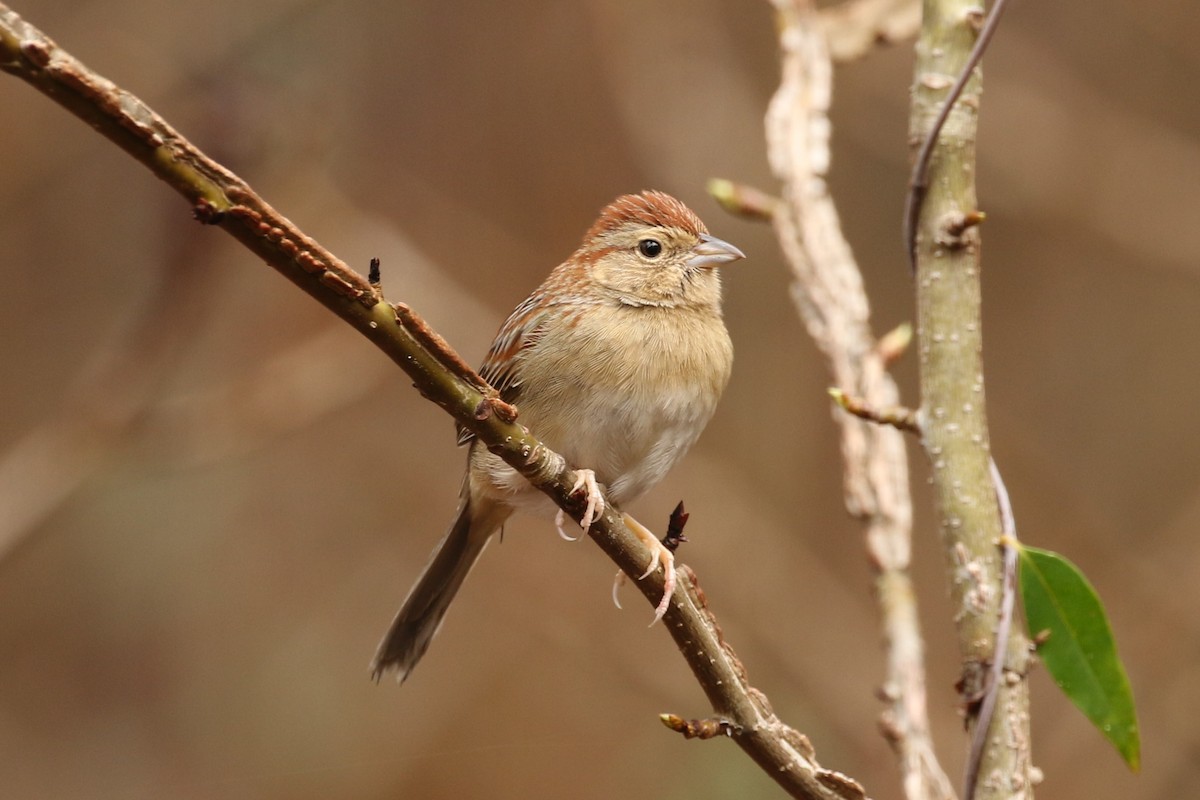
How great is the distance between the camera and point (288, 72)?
17.6 feet

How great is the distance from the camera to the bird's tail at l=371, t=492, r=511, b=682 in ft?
10.7

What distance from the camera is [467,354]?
5027 mm

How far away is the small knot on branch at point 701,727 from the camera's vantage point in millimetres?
1841

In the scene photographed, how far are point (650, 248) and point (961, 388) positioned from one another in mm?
1520

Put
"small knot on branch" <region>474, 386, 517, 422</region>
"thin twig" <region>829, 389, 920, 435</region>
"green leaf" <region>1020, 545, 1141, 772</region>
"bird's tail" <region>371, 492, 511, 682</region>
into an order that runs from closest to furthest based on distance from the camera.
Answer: "small knot on branch" <region>474, 386, 517, 422</region> < "green leaf" <region>1020, 545, 1141, 772</region> < "thin twig" <region>829, 389, 920, 435</region> < "bird's tail" <region>371, 492, 511, 682</region>

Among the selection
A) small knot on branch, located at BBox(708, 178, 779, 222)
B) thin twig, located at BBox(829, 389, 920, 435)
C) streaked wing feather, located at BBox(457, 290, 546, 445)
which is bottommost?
thin twig, located at BBox(829, 389, 920, 435)

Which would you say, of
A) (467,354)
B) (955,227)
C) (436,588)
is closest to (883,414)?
(955,227)

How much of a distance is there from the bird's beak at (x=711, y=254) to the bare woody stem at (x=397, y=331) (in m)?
1.44

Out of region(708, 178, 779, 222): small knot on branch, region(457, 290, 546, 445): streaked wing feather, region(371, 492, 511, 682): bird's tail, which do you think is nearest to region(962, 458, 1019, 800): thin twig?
region(708, 178, 779, 222): small knot on branch

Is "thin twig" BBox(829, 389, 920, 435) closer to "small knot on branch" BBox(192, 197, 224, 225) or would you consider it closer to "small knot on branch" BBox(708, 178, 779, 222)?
"small knot on branch" BBox(708, 178, 779, 222)

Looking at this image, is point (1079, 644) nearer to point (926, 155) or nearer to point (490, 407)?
point (926, 155)

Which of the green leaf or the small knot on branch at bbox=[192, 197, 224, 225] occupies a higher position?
the green leaf

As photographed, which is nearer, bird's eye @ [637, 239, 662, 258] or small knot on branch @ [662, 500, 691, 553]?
small knot on branch @ [662, 500, 691, 553]

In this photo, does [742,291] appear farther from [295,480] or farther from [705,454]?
[295,480]
